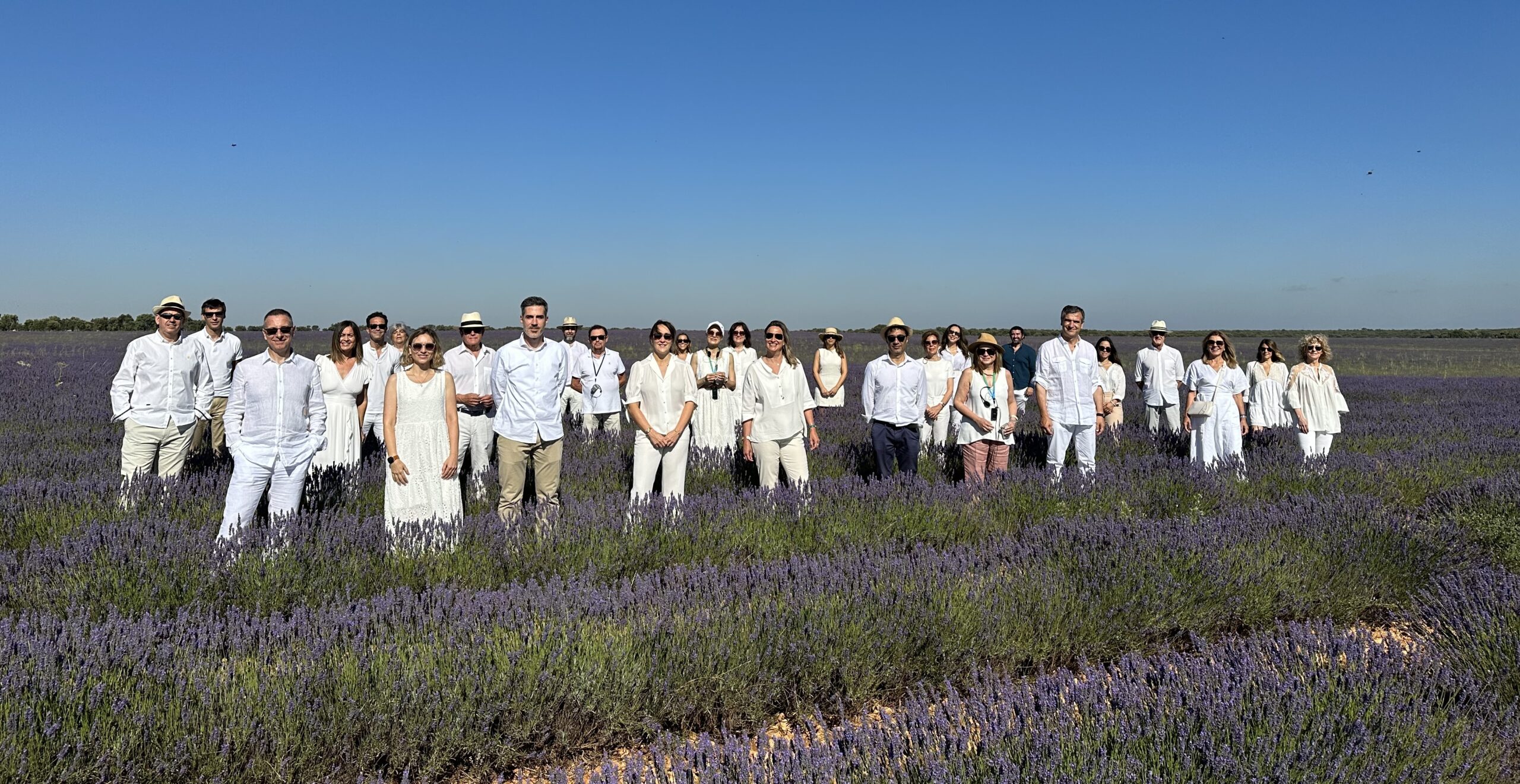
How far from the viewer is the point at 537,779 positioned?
7.14 ft

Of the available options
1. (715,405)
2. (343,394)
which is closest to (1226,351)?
(715,405)

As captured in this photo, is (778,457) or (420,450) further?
(778,457)

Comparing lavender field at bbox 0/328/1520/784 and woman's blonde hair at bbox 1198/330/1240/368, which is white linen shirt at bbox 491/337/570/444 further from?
woman's blonde hair at bbox 1198/330/1240/368

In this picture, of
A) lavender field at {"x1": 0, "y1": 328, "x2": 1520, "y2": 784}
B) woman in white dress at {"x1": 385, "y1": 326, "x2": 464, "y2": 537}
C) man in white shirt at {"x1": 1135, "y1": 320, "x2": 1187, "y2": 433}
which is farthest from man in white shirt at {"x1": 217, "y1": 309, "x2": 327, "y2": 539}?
man in white shirt at {"x1": 1135, "y1": 320, "x2": 1187, "y2": 433}

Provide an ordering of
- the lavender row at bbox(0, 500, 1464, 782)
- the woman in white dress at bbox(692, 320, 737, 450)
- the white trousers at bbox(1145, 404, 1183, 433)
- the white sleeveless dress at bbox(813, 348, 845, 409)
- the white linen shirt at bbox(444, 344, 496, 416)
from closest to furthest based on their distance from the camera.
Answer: the lavender row at bbox(0, 500, 1464, 782), the white linen shirt at bbox(444, 344, 496, 416), the woman in white dress at bbox(692, 320, 737, 450), the white sleeveless dress at bbox(813, 348, 845, 409), the white trousers at bbox(1145, 404, 1183, 433)

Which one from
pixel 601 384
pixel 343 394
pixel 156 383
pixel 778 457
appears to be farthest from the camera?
pixel 601 384

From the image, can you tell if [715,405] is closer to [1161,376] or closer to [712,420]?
[712,420]

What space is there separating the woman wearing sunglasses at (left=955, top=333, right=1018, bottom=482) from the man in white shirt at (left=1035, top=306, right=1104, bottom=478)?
38cm

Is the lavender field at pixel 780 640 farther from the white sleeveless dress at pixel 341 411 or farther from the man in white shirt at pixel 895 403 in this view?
the white sleeveless dress at pixel 341 411

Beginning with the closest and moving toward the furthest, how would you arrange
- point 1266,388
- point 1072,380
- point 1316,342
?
1. point 1072,380
2. point 1316,342
3. point 1266,388

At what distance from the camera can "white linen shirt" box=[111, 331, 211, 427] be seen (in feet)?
15.7

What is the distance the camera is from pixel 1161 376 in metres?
8.06

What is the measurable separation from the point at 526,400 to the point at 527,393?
44 millimetres

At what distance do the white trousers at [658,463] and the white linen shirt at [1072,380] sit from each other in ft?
9.39
